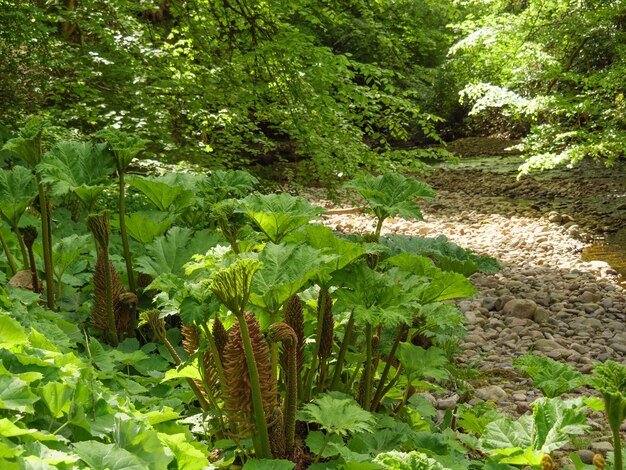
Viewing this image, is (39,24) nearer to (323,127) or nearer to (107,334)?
(323,127)

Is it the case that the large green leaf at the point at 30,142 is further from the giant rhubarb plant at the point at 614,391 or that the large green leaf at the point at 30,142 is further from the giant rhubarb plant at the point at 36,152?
the giant rhubarb plant at the point at 614,391

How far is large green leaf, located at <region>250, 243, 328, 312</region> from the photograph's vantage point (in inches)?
50.5

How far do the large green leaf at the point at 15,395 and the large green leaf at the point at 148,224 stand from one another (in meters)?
1.23

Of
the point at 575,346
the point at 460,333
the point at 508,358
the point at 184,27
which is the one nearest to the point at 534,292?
the point at 575,346

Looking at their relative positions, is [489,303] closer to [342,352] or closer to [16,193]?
[342,352]

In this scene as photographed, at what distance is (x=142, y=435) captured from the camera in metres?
0.97

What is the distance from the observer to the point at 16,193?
6.98ft

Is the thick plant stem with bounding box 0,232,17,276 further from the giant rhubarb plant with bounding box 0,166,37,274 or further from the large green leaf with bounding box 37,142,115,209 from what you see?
the large green leaf with bounding box 37,142,115,209

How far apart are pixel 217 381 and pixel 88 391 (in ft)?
2.00

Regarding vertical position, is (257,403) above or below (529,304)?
above

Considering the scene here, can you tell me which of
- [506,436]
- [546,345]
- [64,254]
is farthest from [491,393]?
[64,254]

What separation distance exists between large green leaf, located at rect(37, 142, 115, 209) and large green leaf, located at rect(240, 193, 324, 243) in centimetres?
56

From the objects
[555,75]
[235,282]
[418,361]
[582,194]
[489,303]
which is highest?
[555,75]

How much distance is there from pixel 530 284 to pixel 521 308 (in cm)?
102
